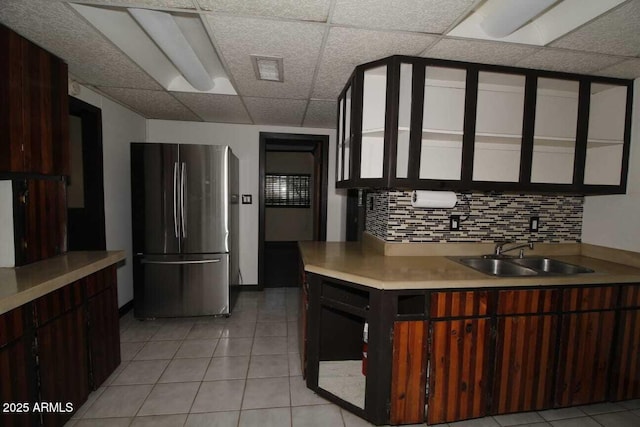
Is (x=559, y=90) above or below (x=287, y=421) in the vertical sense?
above

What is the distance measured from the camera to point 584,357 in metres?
1.87

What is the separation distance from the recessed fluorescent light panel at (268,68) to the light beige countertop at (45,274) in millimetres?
1710

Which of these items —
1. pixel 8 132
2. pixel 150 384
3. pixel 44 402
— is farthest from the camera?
pixel 150 384

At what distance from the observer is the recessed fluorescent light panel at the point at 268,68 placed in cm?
196

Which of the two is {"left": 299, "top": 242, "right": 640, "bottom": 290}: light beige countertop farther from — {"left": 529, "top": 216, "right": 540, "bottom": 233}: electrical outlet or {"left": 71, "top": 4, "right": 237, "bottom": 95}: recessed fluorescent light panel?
{"left": 71, "top": 4, "right": 237, "bottom": 95}: recessed fluorescent light panel

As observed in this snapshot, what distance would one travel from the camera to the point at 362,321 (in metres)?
2.30

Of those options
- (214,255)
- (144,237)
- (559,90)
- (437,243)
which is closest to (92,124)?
(144,237)

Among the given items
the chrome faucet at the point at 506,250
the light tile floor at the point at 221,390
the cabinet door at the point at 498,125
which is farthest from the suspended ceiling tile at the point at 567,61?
the light tile floor at the point at 221,390

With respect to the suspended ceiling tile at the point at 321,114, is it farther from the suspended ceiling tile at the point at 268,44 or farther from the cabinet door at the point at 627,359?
the cabinet door at the point at 627,359

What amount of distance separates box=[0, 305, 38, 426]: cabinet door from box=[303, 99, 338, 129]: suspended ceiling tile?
2.56 metres

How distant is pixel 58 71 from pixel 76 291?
1478 mm

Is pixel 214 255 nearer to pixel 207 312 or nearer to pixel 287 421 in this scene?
pixel 207 312

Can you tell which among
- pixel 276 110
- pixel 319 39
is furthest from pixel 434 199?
pixel 276 110

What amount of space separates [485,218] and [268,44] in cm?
214
